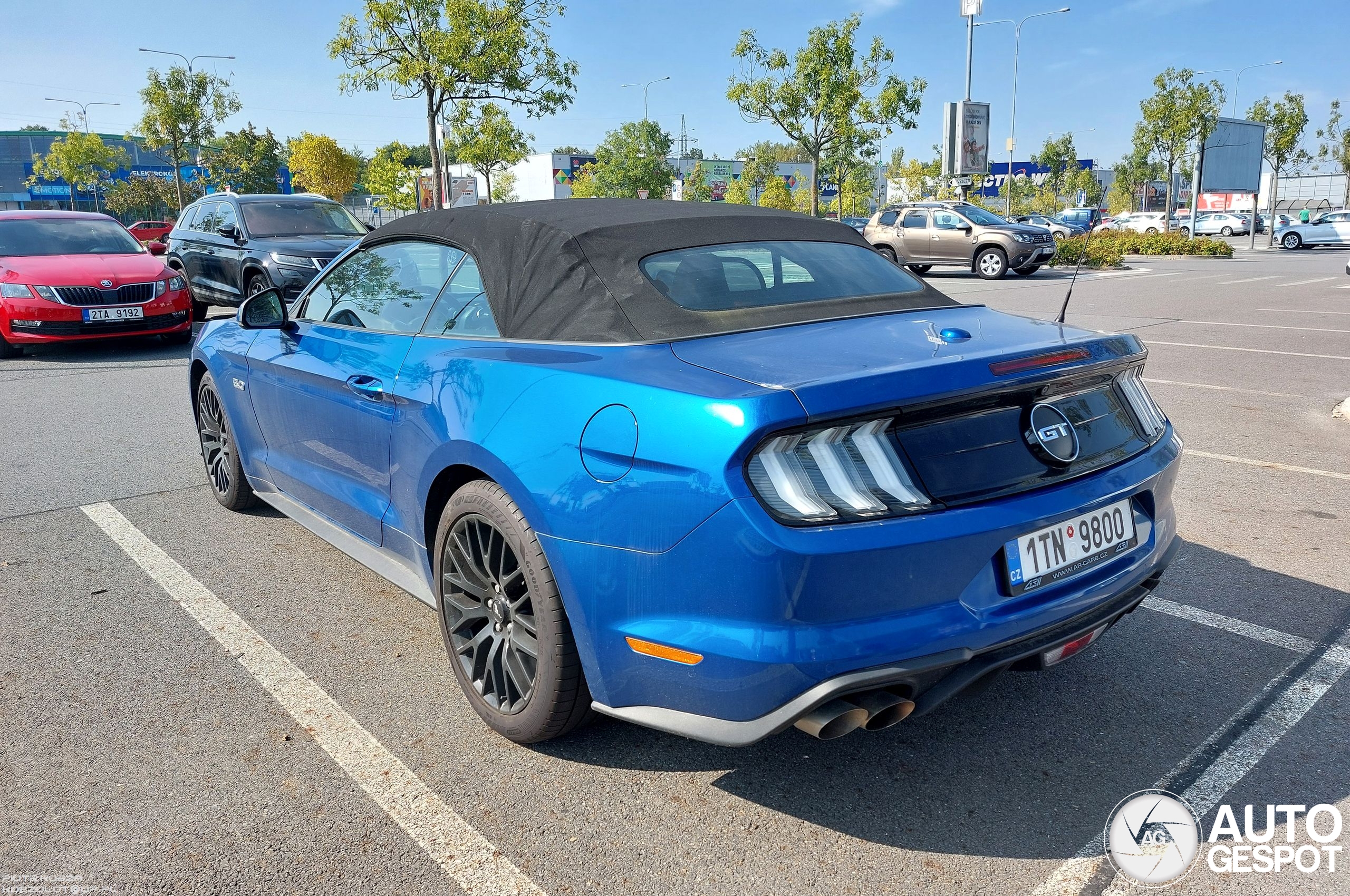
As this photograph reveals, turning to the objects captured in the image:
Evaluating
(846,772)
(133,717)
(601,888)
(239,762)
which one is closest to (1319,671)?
(846,772)

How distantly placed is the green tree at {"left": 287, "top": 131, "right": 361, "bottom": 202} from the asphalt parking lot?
5810 cm

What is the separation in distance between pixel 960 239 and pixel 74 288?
17693 millimetres

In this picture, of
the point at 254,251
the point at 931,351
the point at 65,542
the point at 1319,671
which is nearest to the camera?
the point at 931,351

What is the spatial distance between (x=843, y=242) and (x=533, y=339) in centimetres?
146

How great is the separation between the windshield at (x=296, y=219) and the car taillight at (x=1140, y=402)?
451 inches

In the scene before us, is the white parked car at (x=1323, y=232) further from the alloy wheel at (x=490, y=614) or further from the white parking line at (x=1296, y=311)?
the alloy wheel at (x=490, y=614)

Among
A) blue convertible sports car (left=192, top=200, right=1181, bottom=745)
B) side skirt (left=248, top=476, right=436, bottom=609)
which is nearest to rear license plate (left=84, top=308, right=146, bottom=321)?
side skirt (left=248, top=476, right=436, bottom=609)

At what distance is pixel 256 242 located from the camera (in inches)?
485

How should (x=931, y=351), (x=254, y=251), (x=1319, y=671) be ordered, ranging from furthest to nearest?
(x=254, y=251) → (x=1319, y=671) → (x=931, y=351)

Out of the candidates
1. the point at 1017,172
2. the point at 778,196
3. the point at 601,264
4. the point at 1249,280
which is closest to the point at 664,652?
the point at 601,264

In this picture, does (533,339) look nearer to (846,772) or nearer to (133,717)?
(846,772)

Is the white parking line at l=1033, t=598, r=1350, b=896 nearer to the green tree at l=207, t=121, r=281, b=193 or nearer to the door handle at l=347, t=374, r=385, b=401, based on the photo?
the door handle at l=347, t=374, r=385, b=401

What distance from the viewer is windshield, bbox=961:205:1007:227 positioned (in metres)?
22.1

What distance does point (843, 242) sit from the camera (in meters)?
3.79
